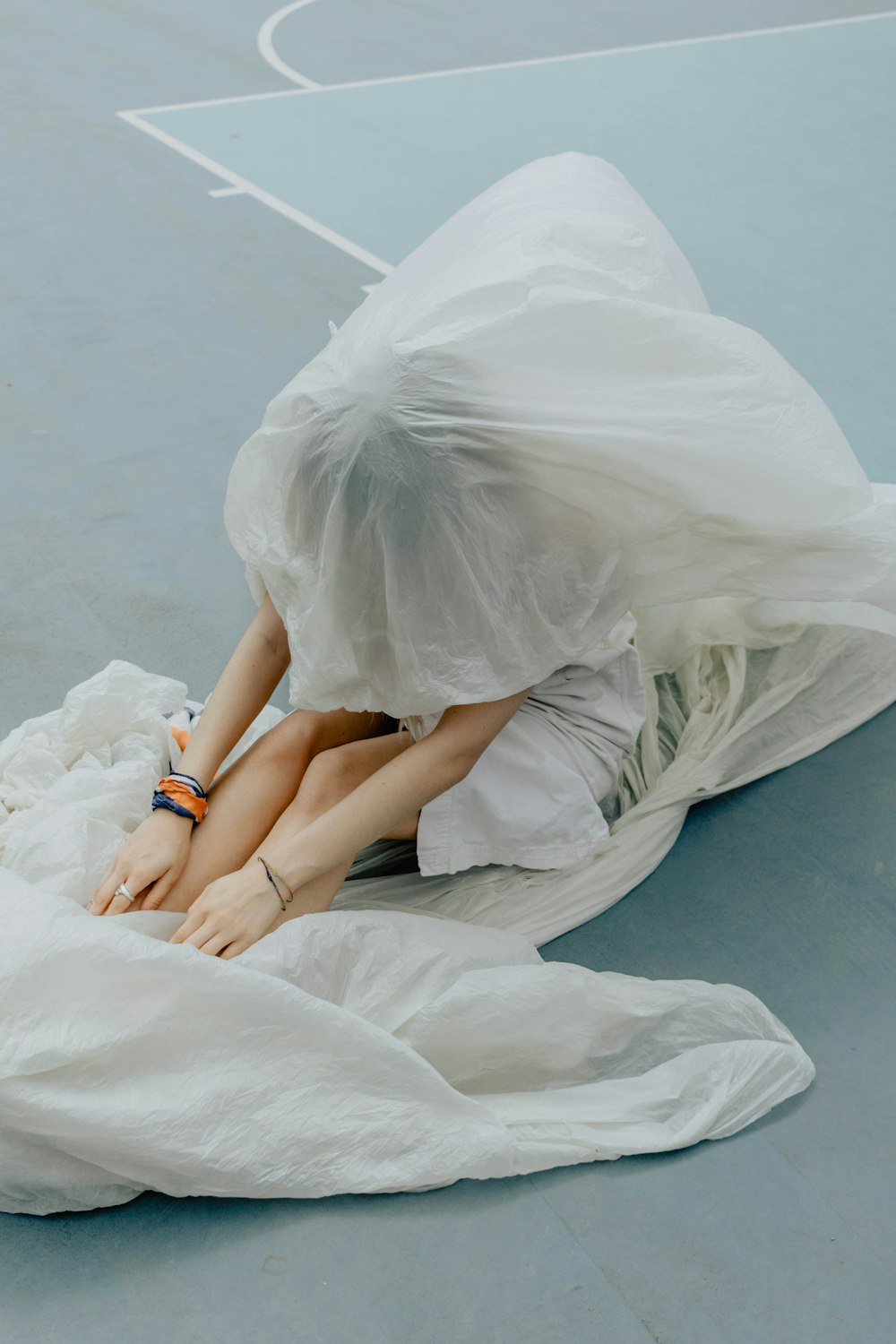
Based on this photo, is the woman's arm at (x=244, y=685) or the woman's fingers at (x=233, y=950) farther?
the woman's arm at (x=244, y=685)

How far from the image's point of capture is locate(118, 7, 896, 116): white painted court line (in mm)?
4996

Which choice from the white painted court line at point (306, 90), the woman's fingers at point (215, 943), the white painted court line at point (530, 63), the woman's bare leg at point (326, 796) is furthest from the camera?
the white painted court line at point (530, 63)

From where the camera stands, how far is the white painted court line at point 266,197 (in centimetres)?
370

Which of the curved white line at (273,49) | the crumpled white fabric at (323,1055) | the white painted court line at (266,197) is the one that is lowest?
the crumpled white fabric at (323,1055)

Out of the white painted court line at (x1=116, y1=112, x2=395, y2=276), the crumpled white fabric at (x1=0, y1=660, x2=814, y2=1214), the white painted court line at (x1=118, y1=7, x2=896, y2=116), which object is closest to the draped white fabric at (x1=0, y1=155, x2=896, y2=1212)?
the crumpled white fabric at (x1=0, y1=660, x2=814, y2=1214)

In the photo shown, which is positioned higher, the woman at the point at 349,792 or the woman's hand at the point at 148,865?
the woman at the point at 349,792

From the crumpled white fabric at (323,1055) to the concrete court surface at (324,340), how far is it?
45 millimetres

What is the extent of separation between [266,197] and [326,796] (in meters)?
3.03

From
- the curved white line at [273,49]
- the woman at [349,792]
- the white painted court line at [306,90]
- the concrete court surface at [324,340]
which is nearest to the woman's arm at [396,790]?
the woman at [349,792]

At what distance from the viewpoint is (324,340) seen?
324cm

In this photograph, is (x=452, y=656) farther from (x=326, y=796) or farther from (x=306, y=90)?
(x=306, y=90)

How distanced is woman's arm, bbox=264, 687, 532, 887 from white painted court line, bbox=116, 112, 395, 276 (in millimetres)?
2270

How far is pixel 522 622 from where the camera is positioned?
148cm

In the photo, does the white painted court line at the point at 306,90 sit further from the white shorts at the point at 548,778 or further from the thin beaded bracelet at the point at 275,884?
the thin beaded bracelet at the point at 275,884
